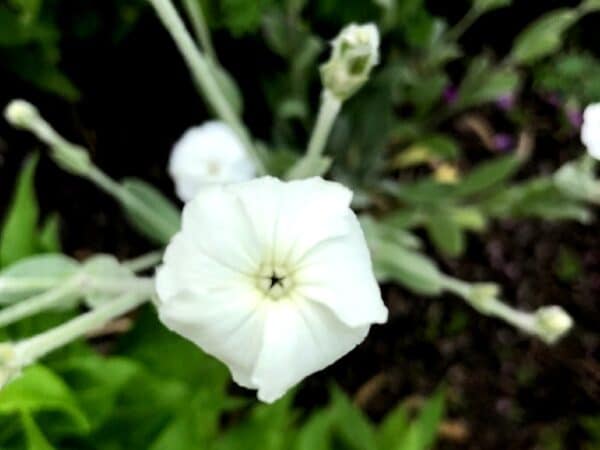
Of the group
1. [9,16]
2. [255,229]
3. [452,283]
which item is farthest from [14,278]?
[9,16]

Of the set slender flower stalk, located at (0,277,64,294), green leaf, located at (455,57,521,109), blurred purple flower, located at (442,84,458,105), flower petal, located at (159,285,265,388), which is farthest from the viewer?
blurred purple flower, located at (442,84,458,105)

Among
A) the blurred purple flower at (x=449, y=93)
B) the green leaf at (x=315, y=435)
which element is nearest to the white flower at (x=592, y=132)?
the green leaf at (x=315, y=435)

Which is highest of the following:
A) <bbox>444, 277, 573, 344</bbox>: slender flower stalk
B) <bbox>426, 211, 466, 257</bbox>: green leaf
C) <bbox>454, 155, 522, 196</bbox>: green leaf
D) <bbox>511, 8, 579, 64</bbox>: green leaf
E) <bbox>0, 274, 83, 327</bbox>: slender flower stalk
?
<bbox>0, 274, 83, 327</bbox>: slender flower stalk

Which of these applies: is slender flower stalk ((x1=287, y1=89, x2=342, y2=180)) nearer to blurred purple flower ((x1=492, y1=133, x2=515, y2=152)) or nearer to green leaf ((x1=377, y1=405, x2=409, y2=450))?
green leaf ((x1=377, y1=405, x2=409, y2=450))

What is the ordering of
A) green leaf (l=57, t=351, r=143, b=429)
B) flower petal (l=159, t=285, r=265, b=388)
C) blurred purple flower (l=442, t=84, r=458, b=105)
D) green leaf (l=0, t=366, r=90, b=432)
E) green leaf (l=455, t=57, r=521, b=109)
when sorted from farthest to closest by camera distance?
blurred purple flower (l=442, t=84, r=458, b=105)
green leaf (l=455, t=57, r=521, b=109)
green leaf (l=57, t=351, r=143, b=429)
green leaf (l=0, t=366, r=90, b=432)
flower petal (l=159, t=285, r=265, b=388)

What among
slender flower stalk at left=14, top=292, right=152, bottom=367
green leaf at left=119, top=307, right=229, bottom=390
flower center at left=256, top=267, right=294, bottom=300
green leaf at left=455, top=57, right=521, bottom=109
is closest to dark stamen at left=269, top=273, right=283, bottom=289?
flower center at left=256, top=267, right=294, bottom=300

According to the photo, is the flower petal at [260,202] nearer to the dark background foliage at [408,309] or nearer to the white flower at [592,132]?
the white flower at [592,132]
